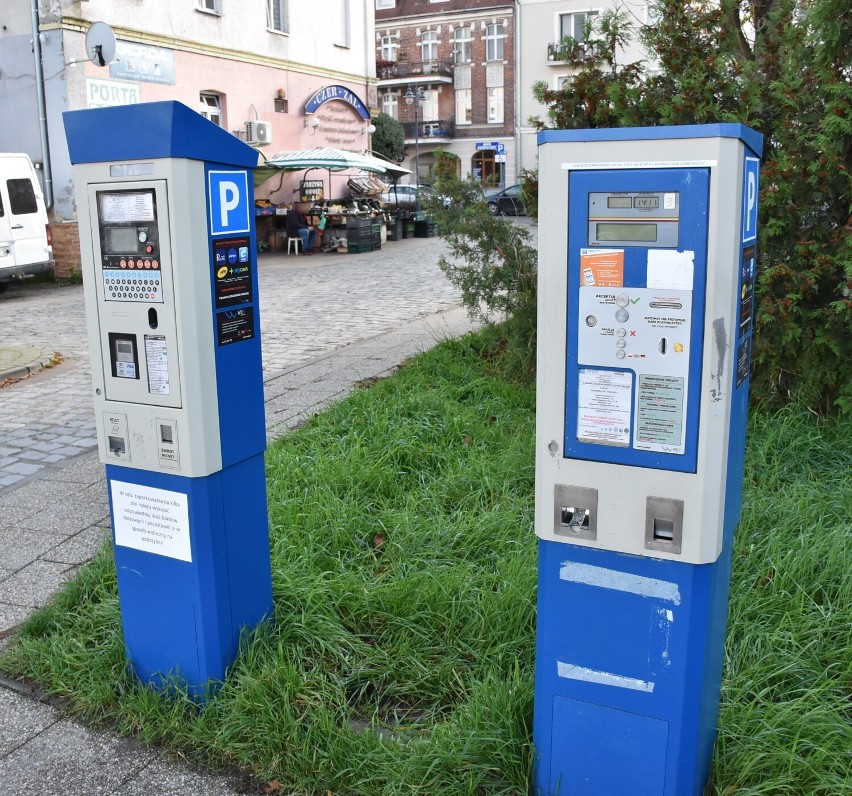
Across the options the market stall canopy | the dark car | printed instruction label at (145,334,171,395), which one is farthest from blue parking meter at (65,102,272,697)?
the market stall canopy

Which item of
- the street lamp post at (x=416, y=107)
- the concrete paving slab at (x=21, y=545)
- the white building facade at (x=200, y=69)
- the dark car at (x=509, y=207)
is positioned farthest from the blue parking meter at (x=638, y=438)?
the street lamp post at (x=416, y=107)

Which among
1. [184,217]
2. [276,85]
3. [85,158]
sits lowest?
[184,217]

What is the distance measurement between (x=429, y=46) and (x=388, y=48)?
9.38 ft

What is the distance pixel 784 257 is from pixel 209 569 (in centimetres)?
416

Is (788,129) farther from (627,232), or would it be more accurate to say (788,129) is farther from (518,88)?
(518,88)

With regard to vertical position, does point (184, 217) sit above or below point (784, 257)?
above

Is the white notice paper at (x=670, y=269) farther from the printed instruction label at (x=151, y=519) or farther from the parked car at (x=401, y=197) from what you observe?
the parked car at (x=401, y=197)

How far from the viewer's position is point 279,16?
2386cm

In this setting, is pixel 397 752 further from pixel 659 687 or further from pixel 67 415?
pixel 67 415

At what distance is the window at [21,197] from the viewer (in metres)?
14.9

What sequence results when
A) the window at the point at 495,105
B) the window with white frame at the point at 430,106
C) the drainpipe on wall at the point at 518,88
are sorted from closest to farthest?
the drainpipe on wall at the point at 518,88
the window at the point at 495,105
the window with white frame at the point at 430,106

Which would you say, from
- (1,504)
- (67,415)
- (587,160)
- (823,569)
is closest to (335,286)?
(67,415)

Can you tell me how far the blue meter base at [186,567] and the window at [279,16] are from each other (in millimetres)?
22323

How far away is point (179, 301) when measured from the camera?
3.05 metres
